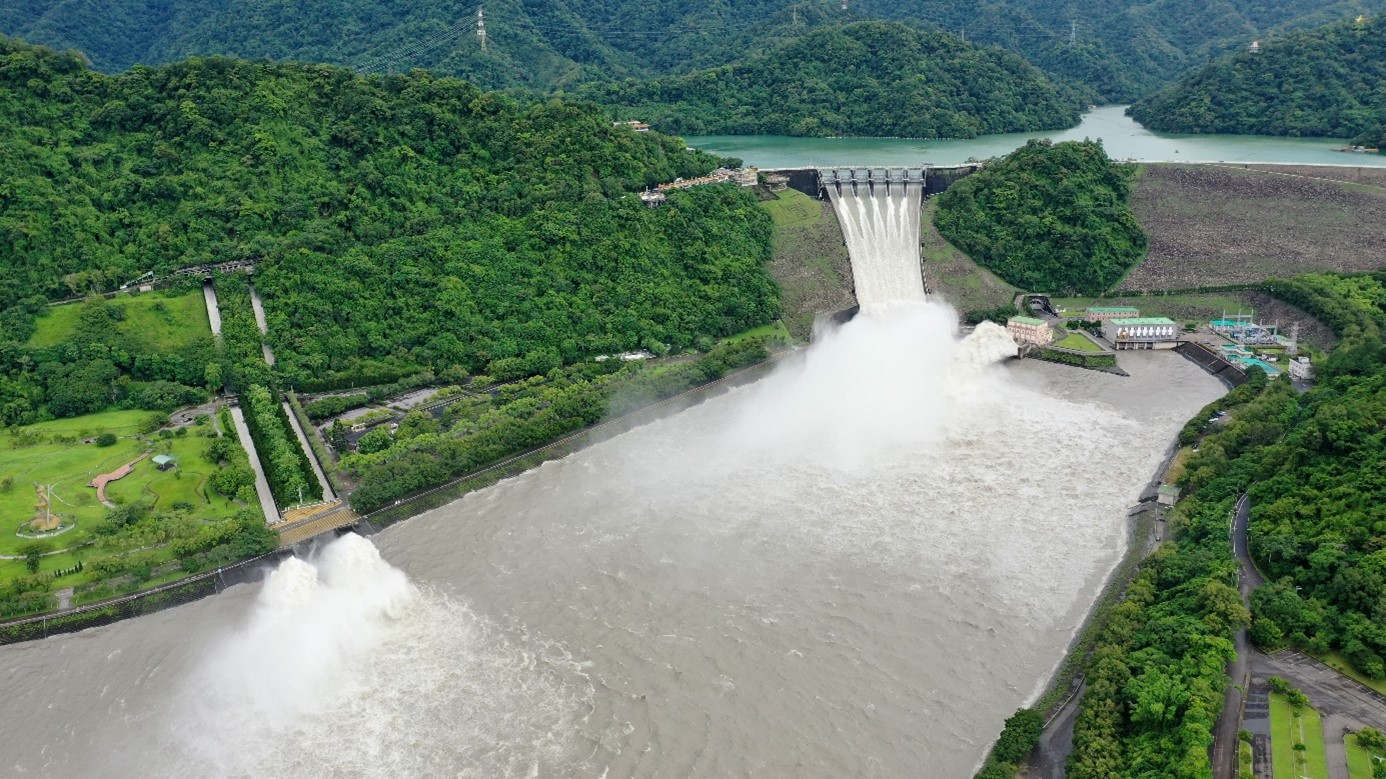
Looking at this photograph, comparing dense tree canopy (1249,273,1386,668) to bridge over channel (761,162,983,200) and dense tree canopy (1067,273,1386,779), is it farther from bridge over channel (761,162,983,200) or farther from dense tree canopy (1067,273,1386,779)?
bridge over channel (761,162,983,200)

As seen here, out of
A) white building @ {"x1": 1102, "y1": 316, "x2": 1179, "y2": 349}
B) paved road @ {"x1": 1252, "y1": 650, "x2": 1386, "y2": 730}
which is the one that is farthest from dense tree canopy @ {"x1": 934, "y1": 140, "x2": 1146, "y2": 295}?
paved road @ {"x1": 1252, "y1": 650, "x2": 1386, "y2": 730}

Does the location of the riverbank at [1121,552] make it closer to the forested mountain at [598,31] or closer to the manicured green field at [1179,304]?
the manicured green field at [1179,304]

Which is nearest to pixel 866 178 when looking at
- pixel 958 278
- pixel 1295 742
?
pixel 958 278

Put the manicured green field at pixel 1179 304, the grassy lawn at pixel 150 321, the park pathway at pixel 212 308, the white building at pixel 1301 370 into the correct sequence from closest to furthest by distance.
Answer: the white building at pixel 1301 370 → the grassy lawn at pixel 150 321 → the park pathway at pixel 212 308 → the manicured green field at pixel 1179 304

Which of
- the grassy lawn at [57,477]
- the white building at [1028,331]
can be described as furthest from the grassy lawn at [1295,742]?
the grassy lawn at [57,477]

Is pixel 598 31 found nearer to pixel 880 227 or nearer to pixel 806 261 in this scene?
pixel 880 227
